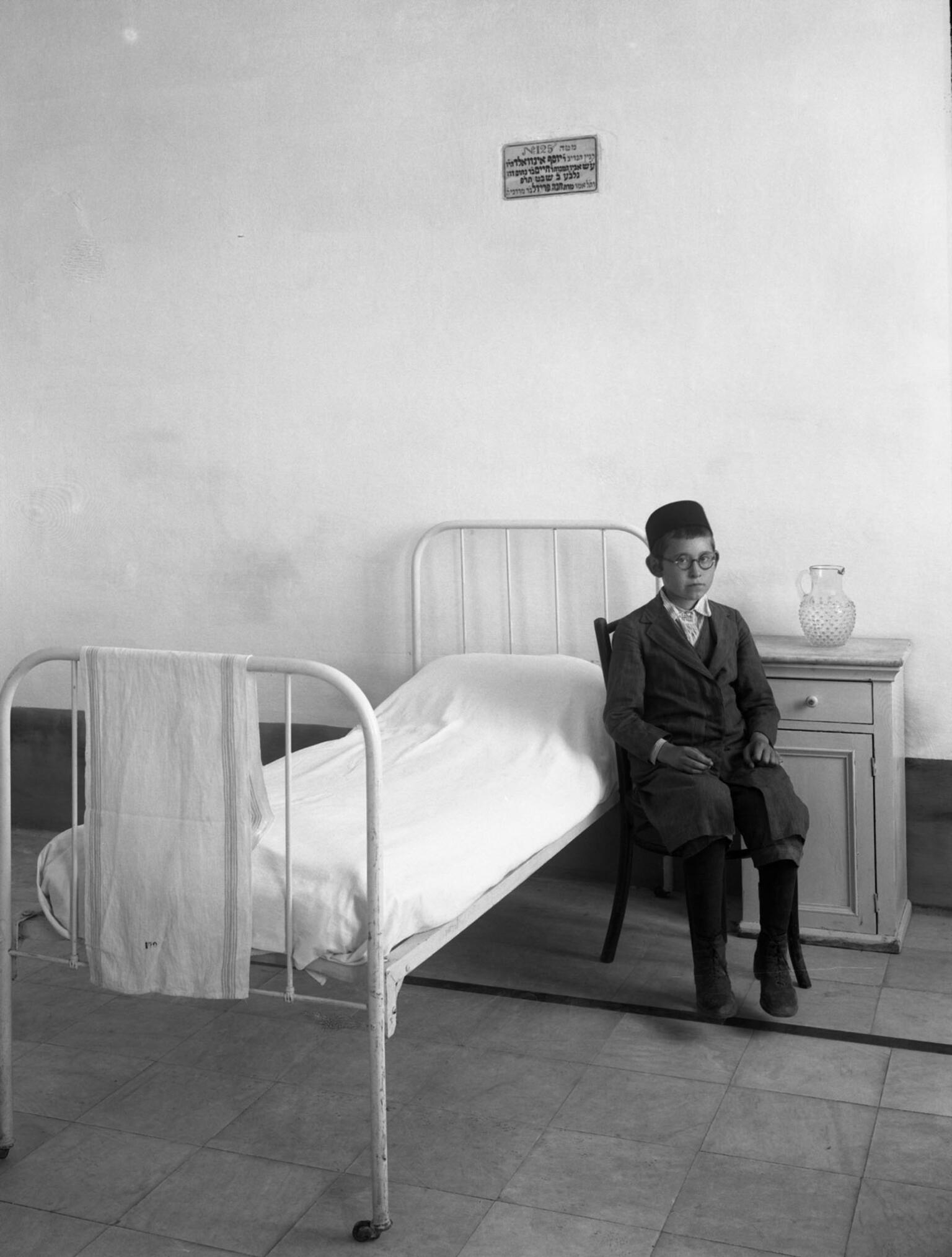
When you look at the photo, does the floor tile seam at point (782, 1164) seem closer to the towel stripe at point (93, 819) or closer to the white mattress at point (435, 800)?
the white mattress at point (435, 800)

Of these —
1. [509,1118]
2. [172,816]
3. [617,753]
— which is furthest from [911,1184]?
[172,816]

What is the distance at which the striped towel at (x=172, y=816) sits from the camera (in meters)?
2.28

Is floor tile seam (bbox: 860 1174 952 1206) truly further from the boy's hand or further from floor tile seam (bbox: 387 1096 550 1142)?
the boy's hand

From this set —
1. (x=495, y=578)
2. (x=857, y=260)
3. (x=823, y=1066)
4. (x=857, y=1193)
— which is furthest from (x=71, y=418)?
(x=857, y=1193)

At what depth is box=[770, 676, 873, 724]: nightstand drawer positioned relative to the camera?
3.39 metres

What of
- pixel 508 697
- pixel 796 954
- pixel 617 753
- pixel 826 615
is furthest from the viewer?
pixel 508 697

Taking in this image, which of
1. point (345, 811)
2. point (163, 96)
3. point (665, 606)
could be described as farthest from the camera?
point (163, 96)

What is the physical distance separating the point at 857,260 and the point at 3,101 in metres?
3.06

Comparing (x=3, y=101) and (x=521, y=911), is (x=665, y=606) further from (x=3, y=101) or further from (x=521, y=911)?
(x=3, y=101)

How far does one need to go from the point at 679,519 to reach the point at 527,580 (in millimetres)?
904

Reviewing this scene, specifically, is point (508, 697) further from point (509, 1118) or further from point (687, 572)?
point (509, 1118)

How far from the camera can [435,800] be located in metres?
2.95

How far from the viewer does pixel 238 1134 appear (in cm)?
251

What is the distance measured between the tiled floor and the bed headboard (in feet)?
3.53
